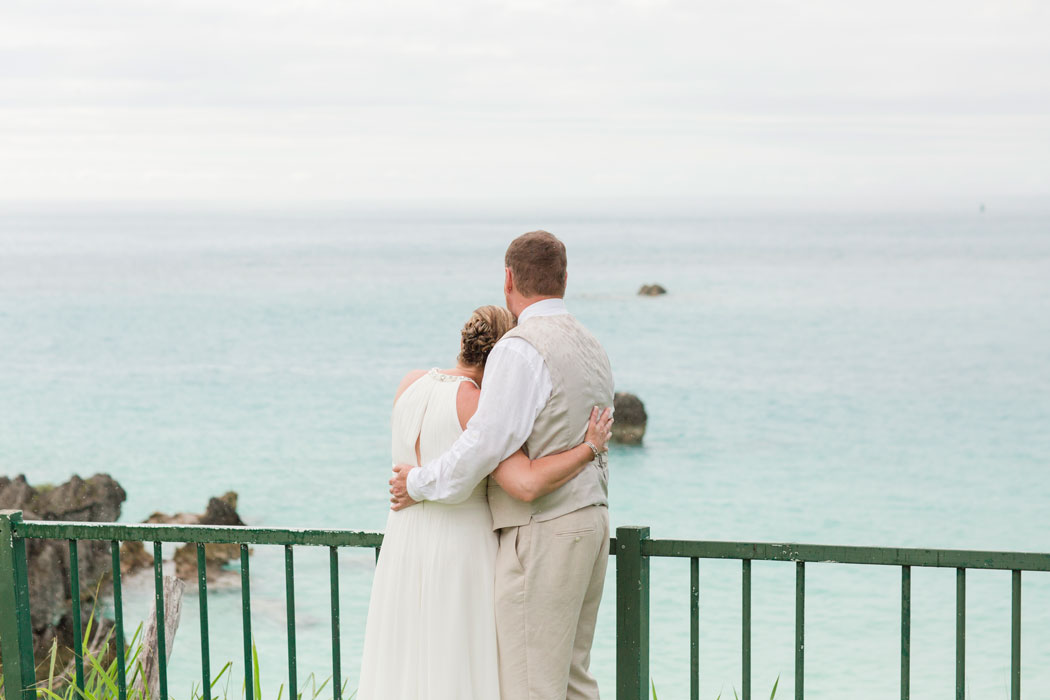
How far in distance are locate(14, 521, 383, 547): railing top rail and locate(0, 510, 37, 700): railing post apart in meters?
0.05

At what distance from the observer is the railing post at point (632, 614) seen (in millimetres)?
3411

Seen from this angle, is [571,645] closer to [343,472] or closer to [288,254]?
[343,472]

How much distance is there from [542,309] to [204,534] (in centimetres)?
132

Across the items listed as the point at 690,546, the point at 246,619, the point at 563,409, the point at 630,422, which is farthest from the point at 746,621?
the point at 630,422

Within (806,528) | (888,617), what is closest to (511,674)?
(888,617)

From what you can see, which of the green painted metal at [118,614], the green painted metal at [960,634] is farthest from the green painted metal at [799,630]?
the green painted metal at [118,614]

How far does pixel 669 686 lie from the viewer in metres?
21.0

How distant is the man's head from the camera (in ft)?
10.6

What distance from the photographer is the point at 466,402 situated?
3.29 m

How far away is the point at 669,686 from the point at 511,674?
18642 mm

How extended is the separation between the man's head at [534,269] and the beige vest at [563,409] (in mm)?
88

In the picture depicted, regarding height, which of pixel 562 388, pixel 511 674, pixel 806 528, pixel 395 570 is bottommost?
pixel 806 528

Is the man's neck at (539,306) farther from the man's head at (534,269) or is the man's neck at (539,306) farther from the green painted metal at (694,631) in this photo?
the green painted metal at (694,631)

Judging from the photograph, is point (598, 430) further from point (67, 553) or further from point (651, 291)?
point (651, 291)
